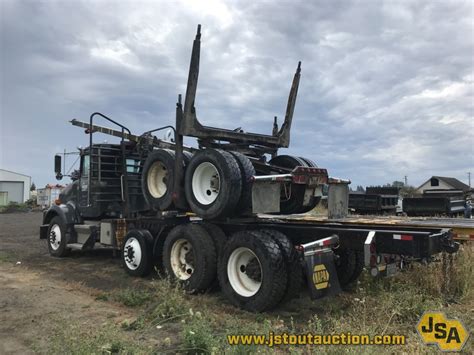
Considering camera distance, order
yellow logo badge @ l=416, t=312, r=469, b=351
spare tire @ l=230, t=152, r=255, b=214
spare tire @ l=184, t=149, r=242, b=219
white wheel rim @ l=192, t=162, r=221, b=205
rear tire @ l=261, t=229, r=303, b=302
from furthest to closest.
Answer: white wheel rim @ l=192, t=162, r=221, b=205 < spare tire @ l=230, t=152, r=255, b=214 < spare tire @ l=184, t=149, r=242, b=219 < rear tire @ l=261, t=229, r=303, b=302 < yellow logo badge @ l=416, t=312, r=469, b=351

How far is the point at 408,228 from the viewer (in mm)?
6316

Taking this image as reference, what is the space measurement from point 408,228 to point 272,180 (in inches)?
82.5

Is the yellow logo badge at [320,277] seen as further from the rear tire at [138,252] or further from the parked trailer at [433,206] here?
the parked trailer at [433,206]

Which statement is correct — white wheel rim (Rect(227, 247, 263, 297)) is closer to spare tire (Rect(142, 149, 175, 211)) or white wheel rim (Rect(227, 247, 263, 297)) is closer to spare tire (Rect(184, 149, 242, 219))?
spare tire (Rect(184, 149, 242, 219))

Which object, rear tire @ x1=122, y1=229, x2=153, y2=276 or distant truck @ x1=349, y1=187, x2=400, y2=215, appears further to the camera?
distant truck @ x1=349, y1=187, x2=400, y2=215

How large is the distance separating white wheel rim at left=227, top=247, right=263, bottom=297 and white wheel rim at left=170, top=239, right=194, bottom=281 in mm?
1213

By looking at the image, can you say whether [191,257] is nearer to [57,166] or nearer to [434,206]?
[57,166]

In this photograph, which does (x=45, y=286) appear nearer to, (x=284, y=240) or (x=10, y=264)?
(x=10, y=264)

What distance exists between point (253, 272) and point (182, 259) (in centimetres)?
194

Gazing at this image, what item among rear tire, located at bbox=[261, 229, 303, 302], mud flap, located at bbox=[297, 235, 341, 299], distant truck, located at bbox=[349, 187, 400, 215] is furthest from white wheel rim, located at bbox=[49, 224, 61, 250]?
distant truck, located at bbox=[349, 187, 400, 215]

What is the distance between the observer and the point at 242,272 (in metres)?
6.47

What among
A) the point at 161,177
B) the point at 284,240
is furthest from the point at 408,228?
the point at 161,177

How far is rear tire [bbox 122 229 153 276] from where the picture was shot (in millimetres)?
8461

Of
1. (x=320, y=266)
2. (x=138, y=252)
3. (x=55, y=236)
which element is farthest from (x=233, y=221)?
(x=55, y=236)
